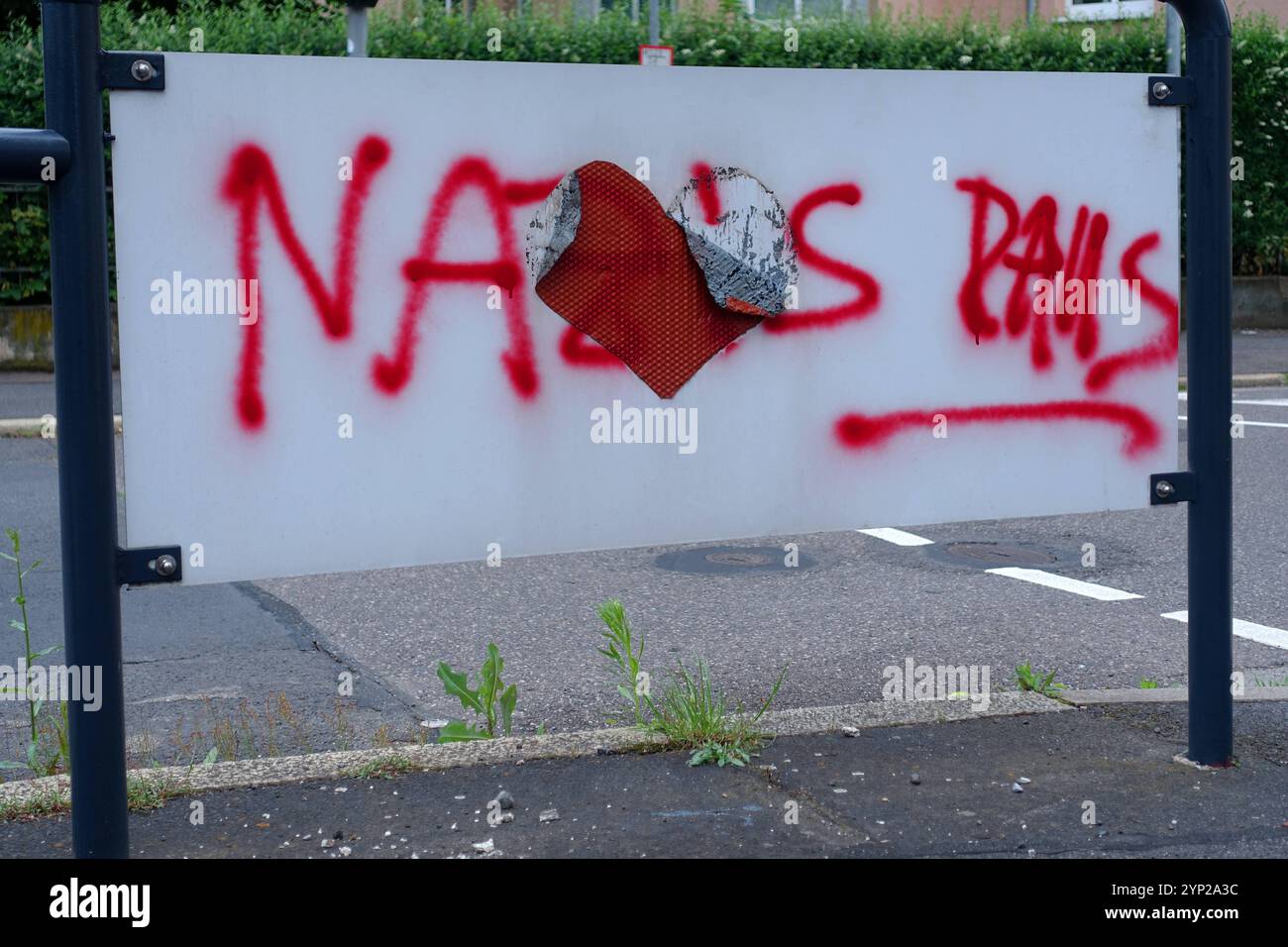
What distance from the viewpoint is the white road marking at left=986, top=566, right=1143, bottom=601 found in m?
7.14

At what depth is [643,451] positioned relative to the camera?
4.02m

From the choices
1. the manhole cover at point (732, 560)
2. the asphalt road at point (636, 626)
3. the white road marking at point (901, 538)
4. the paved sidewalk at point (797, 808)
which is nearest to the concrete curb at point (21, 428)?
the asphalt road at point (636, 626)

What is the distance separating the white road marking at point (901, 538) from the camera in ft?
27.9

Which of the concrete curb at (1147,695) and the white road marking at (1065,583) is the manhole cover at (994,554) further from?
the concrete curb at (1147,695)

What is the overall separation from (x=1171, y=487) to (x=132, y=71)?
2.70 metres

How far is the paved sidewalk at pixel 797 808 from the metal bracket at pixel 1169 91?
1.71m

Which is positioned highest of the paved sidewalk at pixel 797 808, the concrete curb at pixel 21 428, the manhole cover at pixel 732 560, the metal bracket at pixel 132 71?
the metal bracket at pixel 132 71

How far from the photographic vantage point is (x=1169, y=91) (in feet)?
13.8

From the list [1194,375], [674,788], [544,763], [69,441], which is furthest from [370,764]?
[1194,375]

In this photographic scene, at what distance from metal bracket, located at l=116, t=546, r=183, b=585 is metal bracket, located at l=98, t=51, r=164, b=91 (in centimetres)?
93

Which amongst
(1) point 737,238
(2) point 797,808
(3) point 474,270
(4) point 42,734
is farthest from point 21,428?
(2) point 797,808

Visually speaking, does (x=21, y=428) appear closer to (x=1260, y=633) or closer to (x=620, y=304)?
(x=1260, y=633)

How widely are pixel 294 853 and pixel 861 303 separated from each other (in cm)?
193

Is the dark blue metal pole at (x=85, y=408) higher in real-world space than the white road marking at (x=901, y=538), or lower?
higher
